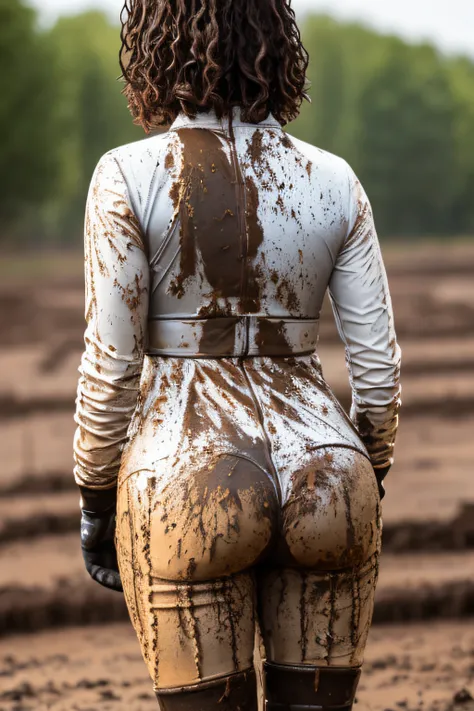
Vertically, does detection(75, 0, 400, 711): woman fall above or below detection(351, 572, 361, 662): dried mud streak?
above

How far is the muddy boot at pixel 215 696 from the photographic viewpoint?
2.55 metres

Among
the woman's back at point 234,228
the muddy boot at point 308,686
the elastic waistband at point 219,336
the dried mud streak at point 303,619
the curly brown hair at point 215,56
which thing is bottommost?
the muddy boot at point 308,686

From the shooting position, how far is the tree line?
141 ft

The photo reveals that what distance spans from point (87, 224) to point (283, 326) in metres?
0.48

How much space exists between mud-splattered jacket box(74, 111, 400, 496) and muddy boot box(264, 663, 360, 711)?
450 mm

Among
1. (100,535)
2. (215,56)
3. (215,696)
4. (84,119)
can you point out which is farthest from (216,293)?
(84,119)

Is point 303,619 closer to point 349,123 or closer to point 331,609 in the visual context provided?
point 331,609

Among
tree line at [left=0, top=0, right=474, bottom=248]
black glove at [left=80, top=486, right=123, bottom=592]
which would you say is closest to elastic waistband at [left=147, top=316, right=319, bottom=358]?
black glove at [left=80, top=486, right=123, bottom=592]

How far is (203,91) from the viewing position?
2.58 meters

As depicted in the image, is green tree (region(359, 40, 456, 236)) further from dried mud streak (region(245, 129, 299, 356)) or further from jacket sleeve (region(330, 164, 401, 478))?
dried mud streak (region(245, 129, 299, 356))

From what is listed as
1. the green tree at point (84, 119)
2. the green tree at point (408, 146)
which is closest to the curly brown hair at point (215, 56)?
the green tree at point (84, 119)

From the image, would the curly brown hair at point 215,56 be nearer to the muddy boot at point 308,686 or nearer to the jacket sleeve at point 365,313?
the jacket sleeve at point 365,313

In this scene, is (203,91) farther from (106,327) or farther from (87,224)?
(106,327)

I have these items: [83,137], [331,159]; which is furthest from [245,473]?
[83,137]
